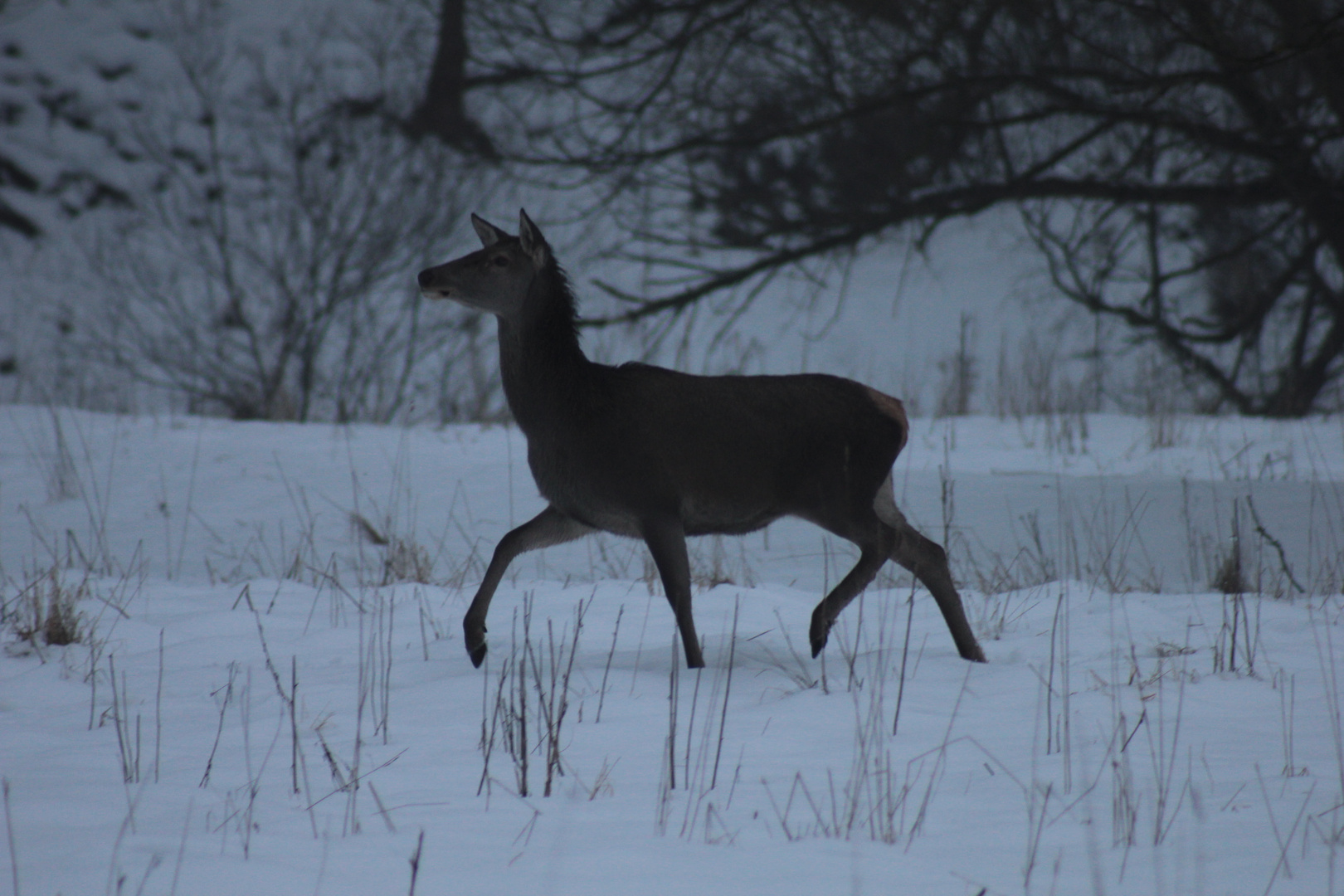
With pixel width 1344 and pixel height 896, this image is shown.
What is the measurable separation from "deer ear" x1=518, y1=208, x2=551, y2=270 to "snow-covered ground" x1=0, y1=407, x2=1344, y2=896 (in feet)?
3.97

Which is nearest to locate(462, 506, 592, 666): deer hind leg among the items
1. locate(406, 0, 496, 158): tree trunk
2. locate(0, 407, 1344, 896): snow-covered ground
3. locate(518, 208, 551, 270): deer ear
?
locate(0, 407, 1344, 896): snow-covered ground

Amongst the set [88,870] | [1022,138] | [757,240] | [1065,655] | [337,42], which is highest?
[337,42]

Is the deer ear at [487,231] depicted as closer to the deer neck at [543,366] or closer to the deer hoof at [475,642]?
the deer neck at [543,366]

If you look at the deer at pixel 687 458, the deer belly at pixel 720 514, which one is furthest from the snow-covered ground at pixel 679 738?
the deer belly at pixel 720 514

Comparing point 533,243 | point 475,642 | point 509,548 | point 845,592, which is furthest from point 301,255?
point 845,592

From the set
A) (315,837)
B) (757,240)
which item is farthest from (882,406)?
(757,240)

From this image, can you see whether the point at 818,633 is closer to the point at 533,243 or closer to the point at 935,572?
the point at 935,572

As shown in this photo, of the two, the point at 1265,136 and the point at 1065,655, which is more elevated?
the point at 1265,136

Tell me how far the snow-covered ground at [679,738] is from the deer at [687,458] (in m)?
0.29

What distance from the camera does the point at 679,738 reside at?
338cm

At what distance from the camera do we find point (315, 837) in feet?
8.38

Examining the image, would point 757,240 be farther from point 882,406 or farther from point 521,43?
point 882,406

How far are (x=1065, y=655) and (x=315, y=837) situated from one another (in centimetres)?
200

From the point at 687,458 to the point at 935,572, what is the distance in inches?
36.9
